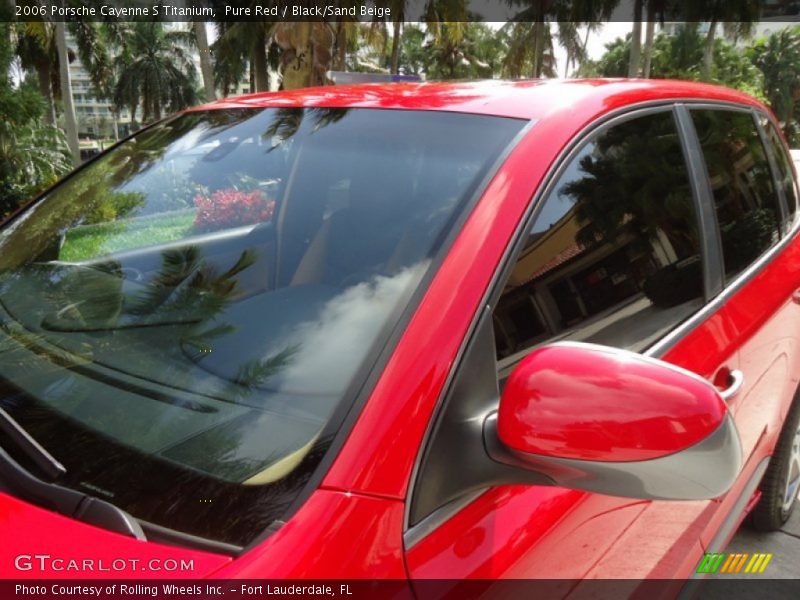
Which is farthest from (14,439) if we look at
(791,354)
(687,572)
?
(791,354)

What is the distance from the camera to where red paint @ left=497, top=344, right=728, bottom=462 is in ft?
3.08

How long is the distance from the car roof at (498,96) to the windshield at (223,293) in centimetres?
6

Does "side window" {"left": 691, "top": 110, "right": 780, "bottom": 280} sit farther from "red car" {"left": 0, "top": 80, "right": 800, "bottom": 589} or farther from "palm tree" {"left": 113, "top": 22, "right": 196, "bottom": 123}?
"palm tree" {"left": 113, "top": 22, "right": 196, "bottom": 123}

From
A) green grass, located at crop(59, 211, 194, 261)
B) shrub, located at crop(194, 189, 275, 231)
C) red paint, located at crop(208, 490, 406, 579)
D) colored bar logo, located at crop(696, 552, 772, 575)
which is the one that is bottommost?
colored bar logo, located at crop(696, 552, 772, 575)

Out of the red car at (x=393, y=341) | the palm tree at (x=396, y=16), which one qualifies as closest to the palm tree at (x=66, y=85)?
the palm tree at (x=396, y=16)

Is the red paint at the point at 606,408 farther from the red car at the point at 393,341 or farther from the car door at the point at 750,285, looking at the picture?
the car door at the point at 750,285

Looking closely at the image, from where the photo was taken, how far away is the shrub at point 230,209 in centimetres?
175

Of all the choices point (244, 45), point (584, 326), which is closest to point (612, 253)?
point (584, 326)

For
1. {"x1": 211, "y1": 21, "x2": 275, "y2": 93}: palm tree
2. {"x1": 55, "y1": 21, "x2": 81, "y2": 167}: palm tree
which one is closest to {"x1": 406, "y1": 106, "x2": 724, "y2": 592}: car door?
{"x1": 55, "y1": 21, "x2": 81, "y2": 167}: palm tree

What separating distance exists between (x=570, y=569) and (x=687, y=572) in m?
0.60

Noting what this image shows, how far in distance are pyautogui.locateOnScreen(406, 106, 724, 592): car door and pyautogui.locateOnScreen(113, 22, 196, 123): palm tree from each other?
4902cm

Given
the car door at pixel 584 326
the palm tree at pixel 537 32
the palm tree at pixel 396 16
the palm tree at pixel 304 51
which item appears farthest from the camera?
the palm tree at pixel 537 32

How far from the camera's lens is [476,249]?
1170mm

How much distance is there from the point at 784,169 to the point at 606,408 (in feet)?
7.26
